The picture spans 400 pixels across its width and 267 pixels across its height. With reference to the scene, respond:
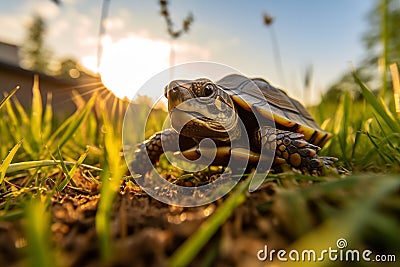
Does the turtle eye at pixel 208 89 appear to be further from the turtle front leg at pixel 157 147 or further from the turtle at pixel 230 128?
the turtle front leg at pixel 157 147

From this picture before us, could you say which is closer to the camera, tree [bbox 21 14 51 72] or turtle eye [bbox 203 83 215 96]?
turtle eye [bbox 203 83 215 96]

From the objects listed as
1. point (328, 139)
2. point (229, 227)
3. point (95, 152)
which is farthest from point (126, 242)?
point (328, 139)

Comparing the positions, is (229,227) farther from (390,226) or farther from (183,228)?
(390,226)

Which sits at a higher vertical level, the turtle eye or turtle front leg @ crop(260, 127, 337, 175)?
the turtle eye

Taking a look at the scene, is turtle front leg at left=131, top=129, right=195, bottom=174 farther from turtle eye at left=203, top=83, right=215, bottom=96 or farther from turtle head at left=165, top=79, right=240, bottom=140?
turtle eye at left=203, top=83, right=215, bottom=96

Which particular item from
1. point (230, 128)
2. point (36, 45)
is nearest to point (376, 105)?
point (230, 128)

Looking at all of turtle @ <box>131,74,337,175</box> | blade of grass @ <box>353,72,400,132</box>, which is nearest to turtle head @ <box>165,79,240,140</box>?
turtle @ <box>131,74,337,175</box>

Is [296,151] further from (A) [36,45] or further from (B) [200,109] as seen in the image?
(A) [36,45]
